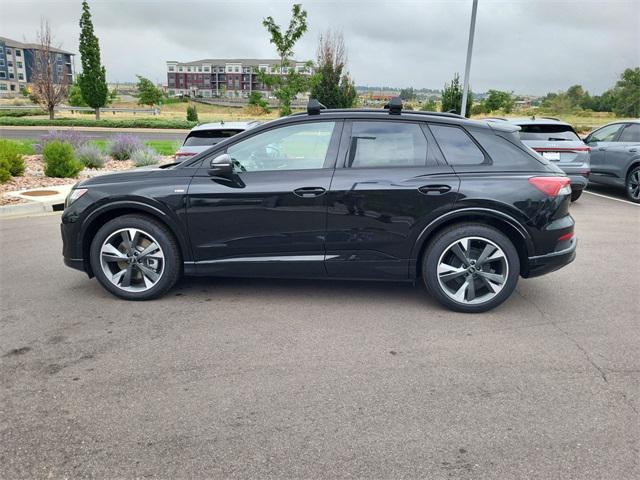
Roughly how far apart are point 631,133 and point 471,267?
9149 millimetres

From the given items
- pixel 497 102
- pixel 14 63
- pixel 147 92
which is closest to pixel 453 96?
pixel 497 102

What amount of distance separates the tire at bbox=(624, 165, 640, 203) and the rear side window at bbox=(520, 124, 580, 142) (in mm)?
1755

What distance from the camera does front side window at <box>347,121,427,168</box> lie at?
4.78m

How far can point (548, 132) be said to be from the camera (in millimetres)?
10594

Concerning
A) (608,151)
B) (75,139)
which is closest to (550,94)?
(608,151)

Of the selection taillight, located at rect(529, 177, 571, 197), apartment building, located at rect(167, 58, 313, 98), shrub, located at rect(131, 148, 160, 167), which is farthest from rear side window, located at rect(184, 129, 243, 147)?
apartment building, located at rect(167, 58, 313, 98)

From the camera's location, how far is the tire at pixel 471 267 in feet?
15.2

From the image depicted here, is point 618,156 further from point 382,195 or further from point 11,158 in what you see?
point 11,158

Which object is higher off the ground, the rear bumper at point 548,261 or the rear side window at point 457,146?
the rear side window at point 457,146

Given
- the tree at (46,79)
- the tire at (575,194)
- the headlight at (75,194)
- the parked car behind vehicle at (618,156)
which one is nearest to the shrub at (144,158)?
the headlight at (75,194)

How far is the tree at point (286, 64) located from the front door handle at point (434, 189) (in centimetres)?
1725

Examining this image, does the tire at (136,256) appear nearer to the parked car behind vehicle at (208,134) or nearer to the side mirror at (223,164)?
the side mirror at (223,164)

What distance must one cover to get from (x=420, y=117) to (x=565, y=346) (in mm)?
2326

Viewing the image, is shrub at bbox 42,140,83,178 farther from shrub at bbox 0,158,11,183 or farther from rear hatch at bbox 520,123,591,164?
rear hatch at bbox 520,123,591,164
